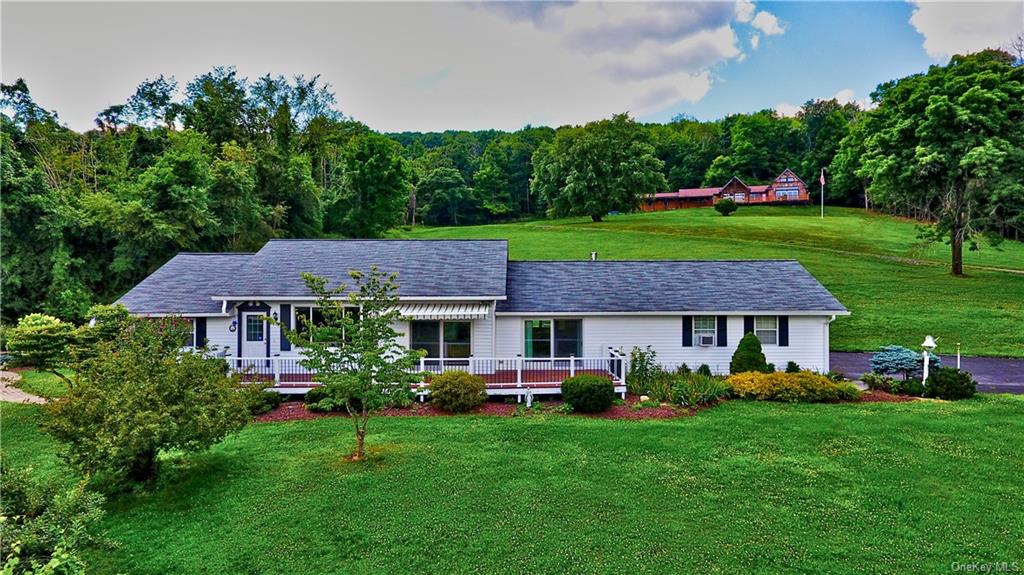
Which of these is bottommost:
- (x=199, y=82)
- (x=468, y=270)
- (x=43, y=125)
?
(x=468, y=270)

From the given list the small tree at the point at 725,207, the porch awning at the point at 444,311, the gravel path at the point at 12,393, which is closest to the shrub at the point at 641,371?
the porch awning at the point at 444,311

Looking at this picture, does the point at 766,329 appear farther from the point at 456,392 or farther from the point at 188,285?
the point at 188,285

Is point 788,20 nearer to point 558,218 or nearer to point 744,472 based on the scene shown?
point 744,472

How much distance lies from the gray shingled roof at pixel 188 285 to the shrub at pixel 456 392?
9.25m

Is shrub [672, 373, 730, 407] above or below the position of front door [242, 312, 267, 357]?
below

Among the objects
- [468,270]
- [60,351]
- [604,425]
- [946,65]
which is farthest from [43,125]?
[946,65]

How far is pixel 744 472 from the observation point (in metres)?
10.3

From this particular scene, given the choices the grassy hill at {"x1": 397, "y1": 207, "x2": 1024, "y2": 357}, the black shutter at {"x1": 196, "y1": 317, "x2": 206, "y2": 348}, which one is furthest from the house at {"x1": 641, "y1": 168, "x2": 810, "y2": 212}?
the black shutter at {"x1": 196, "y1": 317, "x2": 206, "y2": 348}

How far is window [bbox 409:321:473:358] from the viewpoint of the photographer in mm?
18547

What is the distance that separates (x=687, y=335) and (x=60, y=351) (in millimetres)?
20587

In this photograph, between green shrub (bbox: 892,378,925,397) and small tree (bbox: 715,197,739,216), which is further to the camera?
small tree (bbox: 715,197,739,216)

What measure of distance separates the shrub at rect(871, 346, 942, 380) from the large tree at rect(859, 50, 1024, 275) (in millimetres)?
18245

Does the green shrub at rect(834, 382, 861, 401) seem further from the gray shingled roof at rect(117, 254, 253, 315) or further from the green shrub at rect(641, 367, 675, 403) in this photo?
the gray shingled roof at rect(117, 254, 253, 315)

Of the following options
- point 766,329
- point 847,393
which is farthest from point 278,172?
point 847,393
